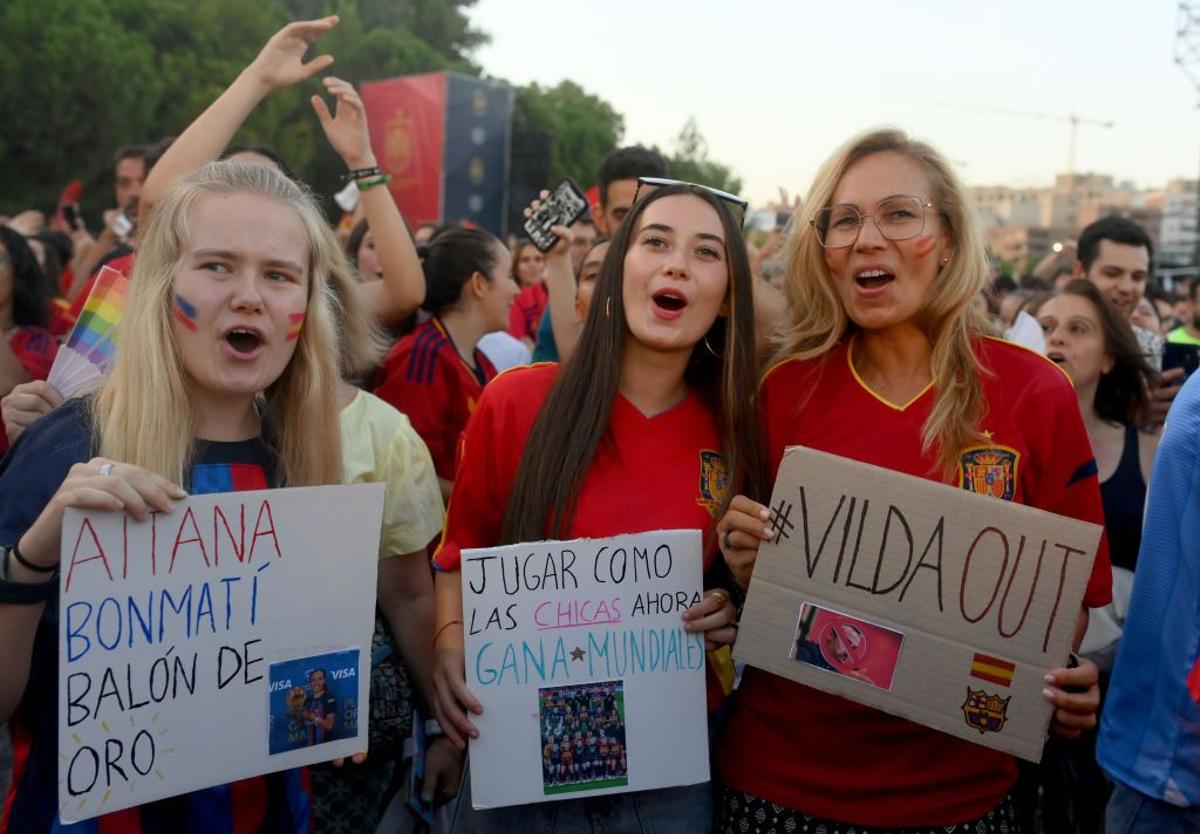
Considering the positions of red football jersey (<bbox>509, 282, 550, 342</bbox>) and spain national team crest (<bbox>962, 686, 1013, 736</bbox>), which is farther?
red football jersey (<bbox>509, 282, 550, 342</bbox>)

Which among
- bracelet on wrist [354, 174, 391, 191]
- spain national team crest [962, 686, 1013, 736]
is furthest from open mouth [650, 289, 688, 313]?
bracelet on wrist [354, 174, 391, 191]

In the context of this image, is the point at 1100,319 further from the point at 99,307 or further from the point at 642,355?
the point at 99,307

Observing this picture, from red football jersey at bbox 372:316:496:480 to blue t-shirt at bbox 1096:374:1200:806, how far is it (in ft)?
8.77

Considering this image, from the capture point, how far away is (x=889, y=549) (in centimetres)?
221

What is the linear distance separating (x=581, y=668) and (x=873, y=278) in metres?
1.19

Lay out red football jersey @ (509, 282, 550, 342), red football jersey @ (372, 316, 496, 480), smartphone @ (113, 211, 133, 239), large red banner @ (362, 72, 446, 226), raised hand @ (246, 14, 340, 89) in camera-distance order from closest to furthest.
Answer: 1. raised hand @ (246, 14, 340, 89)
2. red football jersey @ (372, 316, 496, 480)
3. smartphone @ (113, 211, 133, 239)
4. red football jersey @ (509, 282, 550, 342)
5. large red banner @ (362, 72, 446, 226)

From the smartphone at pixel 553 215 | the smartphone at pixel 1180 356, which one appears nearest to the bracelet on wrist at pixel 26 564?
the smartphone at pixel 553 215

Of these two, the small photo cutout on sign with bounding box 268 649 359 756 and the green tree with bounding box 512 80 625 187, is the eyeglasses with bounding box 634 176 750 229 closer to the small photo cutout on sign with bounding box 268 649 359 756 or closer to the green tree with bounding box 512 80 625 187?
the small photo cutout on sign with bounding box 268 649 359 756

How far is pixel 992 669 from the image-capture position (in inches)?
85.8

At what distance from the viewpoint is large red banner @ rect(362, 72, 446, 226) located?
3334 cm

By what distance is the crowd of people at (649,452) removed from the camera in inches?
80.9

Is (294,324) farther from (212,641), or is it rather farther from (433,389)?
(433,389)

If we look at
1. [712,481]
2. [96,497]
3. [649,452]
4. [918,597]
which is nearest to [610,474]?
[649,452]

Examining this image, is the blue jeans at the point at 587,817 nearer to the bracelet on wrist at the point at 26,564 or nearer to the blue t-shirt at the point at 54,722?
the blue t-shirt at the point at 54,722
